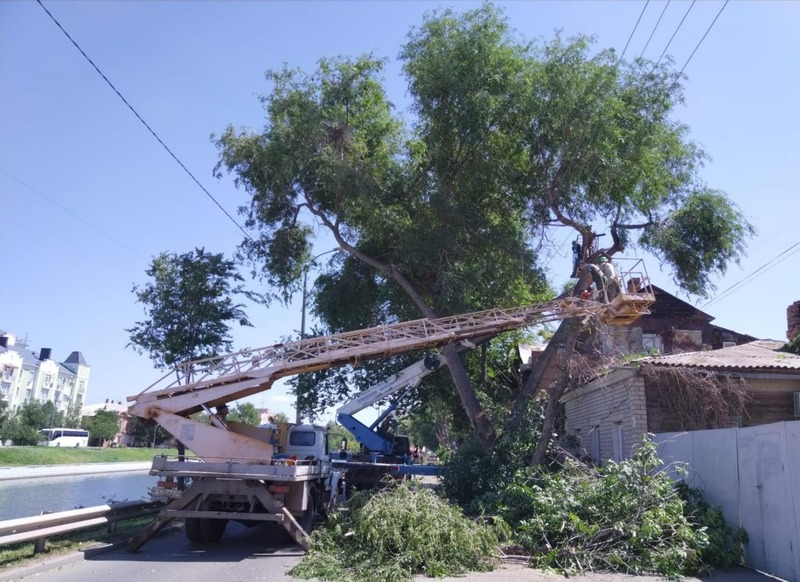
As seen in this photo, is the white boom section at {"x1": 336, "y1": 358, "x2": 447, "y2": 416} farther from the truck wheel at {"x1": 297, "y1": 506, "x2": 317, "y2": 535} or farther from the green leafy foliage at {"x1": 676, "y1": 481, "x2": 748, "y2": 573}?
the green leafy foliage at {"x1": 676, "y1": 481, "x2": 748, "y2": 573}

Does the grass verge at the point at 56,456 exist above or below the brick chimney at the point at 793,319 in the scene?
below

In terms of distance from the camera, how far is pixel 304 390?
1110 inches

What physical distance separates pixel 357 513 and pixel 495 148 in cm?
1143

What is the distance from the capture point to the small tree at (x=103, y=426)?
82938 mm

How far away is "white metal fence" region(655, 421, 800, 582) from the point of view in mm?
8898

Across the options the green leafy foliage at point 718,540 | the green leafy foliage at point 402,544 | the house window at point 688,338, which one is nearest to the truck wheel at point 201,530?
the green leafy foliage at point 402,544

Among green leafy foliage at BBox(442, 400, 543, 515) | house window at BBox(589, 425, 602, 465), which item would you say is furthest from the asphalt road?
house window at BBox(589, 425, 602, 465)

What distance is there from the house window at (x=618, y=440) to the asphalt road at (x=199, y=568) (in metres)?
6.59

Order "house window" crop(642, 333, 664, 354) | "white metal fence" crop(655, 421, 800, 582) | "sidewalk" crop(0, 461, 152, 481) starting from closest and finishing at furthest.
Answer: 1. "white metal fence" crop(655, 421, 800, 582)
2. "house window" crop(642, 333, 664, 354)
3. "sidewalk" crop(0, 461, 152, 481)

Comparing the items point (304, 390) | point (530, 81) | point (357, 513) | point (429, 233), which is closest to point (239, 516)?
point (357, 513)

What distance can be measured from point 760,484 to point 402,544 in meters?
5.48

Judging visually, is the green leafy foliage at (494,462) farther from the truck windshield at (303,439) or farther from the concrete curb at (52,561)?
the concrete curb at (52,561)

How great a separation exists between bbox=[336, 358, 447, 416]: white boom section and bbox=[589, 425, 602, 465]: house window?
4.78m

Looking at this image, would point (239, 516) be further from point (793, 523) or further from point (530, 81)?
point (530, 81)
